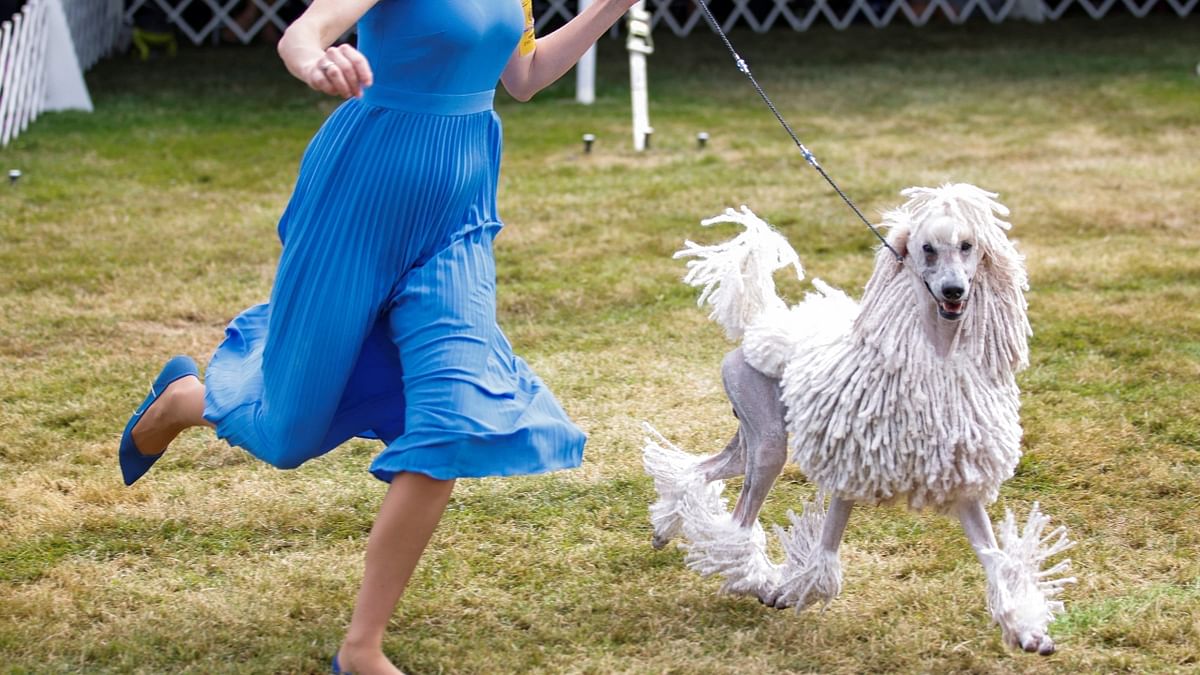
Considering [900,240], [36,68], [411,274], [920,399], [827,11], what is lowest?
[827,11]

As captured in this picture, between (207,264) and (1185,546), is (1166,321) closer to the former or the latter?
(1185,546)

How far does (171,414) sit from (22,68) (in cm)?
688

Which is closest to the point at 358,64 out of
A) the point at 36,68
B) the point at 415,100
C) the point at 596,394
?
the point at 415,100

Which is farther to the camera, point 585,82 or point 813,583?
point 585,82

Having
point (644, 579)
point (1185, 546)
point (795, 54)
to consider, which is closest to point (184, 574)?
point (644, 579)

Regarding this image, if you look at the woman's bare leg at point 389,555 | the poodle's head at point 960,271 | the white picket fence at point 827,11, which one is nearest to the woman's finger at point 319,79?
the woman's bare leg at point 389,555

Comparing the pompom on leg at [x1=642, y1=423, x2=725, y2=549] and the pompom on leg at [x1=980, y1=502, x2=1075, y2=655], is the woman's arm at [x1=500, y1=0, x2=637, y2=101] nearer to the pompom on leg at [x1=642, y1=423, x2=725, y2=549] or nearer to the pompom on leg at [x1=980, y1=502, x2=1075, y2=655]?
the pompom on leg at [x1=642, y1=423, x2=725, y2=549]

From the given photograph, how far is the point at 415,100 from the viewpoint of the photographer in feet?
9.69

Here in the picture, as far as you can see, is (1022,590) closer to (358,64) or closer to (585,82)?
(358,64)

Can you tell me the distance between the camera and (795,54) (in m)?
13.7

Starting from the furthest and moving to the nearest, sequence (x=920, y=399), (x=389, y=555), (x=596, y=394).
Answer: (x=596, y=394) → (x=920, y=399) → (x=389, y=555)

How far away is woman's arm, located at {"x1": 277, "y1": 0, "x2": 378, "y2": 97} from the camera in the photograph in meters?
2.49

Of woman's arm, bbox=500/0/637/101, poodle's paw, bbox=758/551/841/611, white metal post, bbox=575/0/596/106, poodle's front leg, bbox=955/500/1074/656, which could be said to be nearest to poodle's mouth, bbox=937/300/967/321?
poodle's front leg, bbox=955/500/1074/656

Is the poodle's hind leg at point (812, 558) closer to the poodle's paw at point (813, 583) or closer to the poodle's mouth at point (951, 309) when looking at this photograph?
the poodle's paw at point (813, 583)
